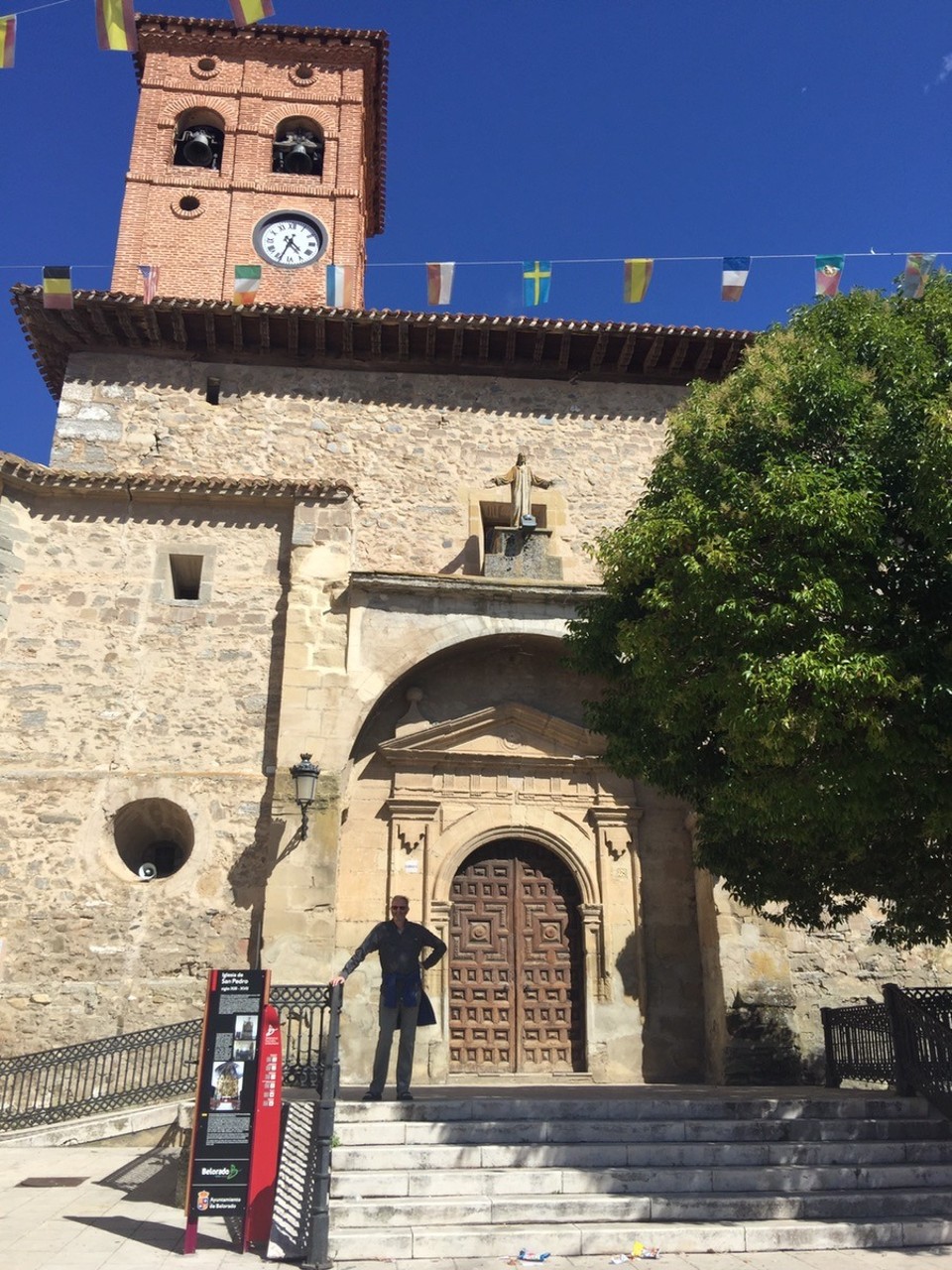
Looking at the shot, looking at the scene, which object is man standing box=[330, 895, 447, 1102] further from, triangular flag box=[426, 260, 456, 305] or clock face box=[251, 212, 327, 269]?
clock face box=[251, 212, 327, 269]

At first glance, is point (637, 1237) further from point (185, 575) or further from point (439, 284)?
point (439, 284)

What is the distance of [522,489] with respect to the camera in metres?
13.7

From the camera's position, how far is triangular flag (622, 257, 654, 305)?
13.9m

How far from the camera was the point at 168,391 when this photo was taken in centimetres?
1445

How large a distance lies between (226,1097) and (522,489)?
9351mm

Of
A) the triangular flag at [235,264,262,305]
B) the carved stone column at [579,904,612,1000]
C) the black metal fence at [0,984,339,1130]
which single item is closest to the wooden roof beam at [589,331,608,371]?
the triangular flag at [235,264,262,305]

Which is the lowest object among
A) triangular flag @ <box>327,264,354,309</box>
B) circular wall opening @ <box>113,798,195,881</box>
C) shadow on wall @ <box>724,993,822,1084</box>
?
shadow on wall @ <box>724,993,822,1084</box>

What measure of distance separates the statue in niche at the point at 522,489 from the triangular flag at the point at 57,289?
6.50 m

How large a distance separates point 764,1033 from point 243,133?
60.8 ft

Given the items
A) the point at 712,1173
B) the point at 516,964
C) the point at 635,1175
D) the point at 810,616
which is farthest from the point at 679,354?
the point at 635,1175

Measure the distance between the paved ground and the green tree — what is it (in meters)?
2.73

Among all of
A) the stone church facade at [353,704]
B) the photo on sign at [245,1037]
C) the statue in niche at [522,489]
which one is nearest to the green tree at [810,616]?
the stone church facade at [353,704]

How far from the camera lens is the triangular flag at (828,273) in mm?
13758

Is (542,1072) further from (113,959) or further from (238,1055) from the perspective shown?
(238,1055)
